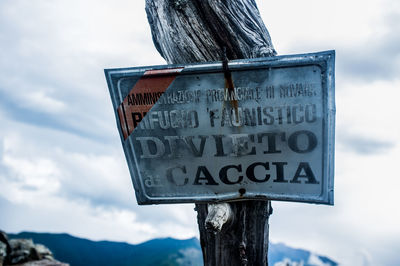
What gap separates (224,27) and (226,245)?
1565 millimetres

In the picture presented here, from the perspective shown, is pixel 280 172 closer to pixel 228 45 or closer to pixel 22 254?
pixel 228 45

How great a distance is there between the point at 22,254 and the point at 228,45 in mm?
9399

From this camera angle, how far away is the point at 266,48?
2.29m

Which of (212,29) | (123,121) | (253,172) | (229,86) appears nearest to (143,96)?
(123,121)

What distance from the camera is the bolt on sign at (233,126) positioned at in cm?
209

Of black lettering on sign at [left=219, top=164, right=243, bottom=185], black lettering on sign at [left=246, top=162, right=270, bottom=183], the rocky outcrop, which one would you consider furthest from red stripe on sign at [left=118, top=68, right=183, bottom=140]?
the rocky outcrop

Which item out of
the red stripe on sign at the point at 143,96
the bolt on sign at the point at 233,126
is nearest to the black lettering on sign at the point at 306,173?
the bolt on sign at the point at 233,126

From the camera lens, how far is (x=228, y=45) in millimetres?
2383

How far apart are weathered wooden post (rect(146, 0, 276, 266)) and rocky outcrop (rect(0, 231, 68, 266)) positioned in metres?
8.36

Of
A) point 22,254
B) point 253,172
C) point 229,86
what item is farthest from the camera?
point 22,254

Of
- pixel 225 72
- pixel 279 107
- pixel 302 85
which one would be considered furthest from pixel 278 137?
pixel 225 72

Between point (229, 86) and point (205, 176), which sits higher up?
point (229, 86)

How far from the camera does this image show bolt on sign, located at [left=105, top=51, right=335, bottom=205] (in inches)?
82.4

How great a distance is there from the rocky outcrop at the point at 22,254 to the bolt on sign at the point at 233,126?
8.31 meters
